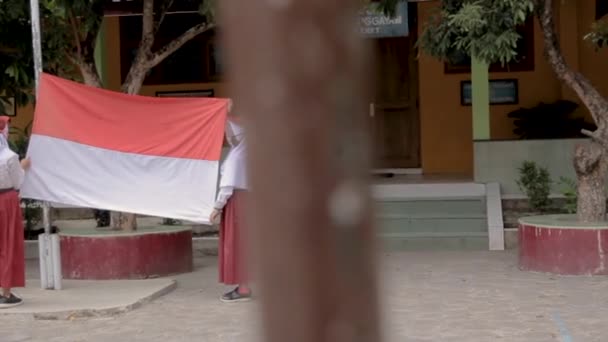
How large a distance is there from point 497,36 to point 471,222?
4.06 metres

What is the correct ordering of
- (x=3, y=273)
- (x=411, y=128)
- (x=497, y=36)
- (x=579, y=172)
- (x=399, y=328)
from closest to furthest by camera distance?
(x=399, y=328)
(x=3, y=273)
(x=497, y=36)
(x=579, y=172)
(x=411, y=128)

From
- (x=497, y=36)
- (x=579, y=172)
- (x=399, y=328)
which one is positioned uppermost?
(x=497, y=36)

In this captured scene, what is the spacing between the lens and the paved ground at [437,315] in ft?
26.7

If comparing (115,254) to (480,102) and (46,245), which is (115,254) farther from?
(480,102)

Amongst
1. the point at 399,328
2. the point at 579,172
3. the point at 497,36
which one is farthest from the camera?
the point at 579,172

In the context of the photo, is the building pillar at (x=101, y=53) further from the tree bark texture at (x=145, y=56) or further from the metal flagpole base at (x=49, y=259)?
the metal flagpole base at (x=49, y=259)

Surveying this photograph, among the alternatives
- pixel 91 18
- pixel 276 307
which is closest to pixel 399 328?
pixel 91 18

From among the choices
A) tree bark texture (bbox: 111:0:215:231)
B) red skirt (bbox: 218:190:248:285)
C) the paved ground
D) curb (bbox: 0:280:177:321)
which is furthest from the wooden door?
curb (bbox: 0:280:177:321)

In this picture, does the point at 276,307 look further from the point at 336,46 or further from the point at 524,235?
the point at 524,235

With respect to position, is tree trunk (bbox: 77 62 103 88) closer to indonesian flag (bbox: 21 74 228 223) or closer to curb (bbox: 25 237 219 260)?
indonesian flag (bbox: 21 74 228 223)

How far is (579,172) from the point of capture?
11.1 metres

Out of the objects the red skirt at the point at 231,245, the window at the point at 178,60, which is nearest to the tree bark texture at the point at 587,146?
the red skirt at the point at 231,245

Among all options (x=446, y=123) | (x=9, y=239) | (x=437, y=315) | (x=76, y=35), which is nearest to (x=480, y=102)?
(x=446, y=123)

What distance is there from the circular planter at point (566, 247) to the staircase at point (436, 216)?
7.12 ft
